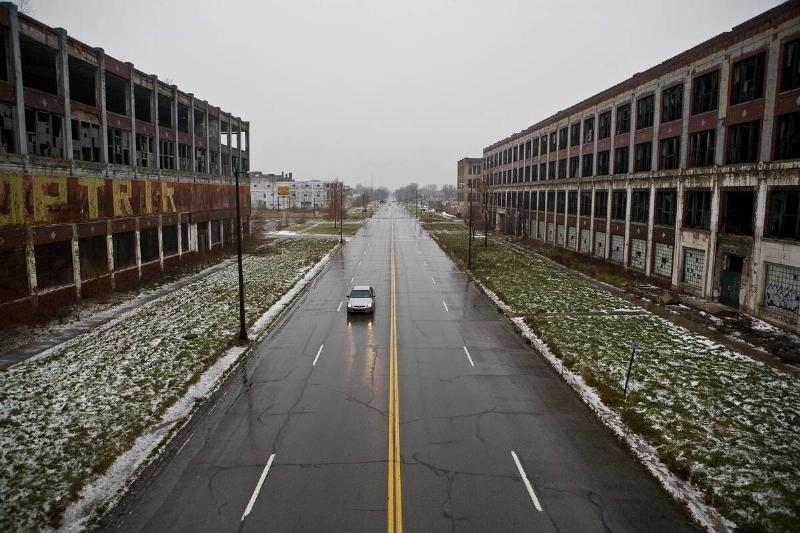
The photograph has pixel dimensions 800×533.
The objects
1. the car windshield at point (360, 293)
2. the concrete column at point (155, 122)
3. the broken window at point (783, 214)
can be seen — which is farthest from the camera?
the concrete column at point (155, 122)

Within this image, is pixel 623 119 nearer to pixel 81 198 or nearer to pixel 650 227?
pixel 650 227

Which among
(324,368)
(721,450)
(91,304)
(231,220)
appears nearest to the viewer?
(721,450)

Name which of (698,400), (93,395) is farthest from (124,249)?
(698,400)

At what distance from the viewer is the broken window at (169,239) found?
1628 inches

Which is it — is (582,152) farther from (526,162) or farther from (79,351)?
(79,351)

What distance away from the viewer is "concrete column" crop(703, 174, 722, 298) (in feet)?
97.7

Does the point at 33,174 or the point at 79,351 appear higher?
the point at 33,174

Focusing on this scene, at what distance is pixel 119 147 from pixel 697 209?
3961 centimetres

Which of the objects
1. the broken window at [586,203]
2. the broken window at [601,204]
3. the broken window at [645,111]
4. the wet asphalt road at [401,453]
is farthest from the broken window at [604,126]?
the wet asphalt road at [401,453]

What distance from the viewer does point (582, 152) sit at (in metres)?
53.4

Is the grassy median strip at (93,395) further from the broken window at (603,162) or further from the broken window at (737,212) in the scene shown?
the broken window at (603,162)

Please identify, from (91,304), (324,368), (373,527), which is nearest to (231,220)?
(91,304)

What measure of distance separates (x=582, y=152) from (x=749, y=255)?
94.5ft

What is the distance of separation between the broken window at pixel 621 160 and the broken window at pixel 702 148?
9628 millimetres
